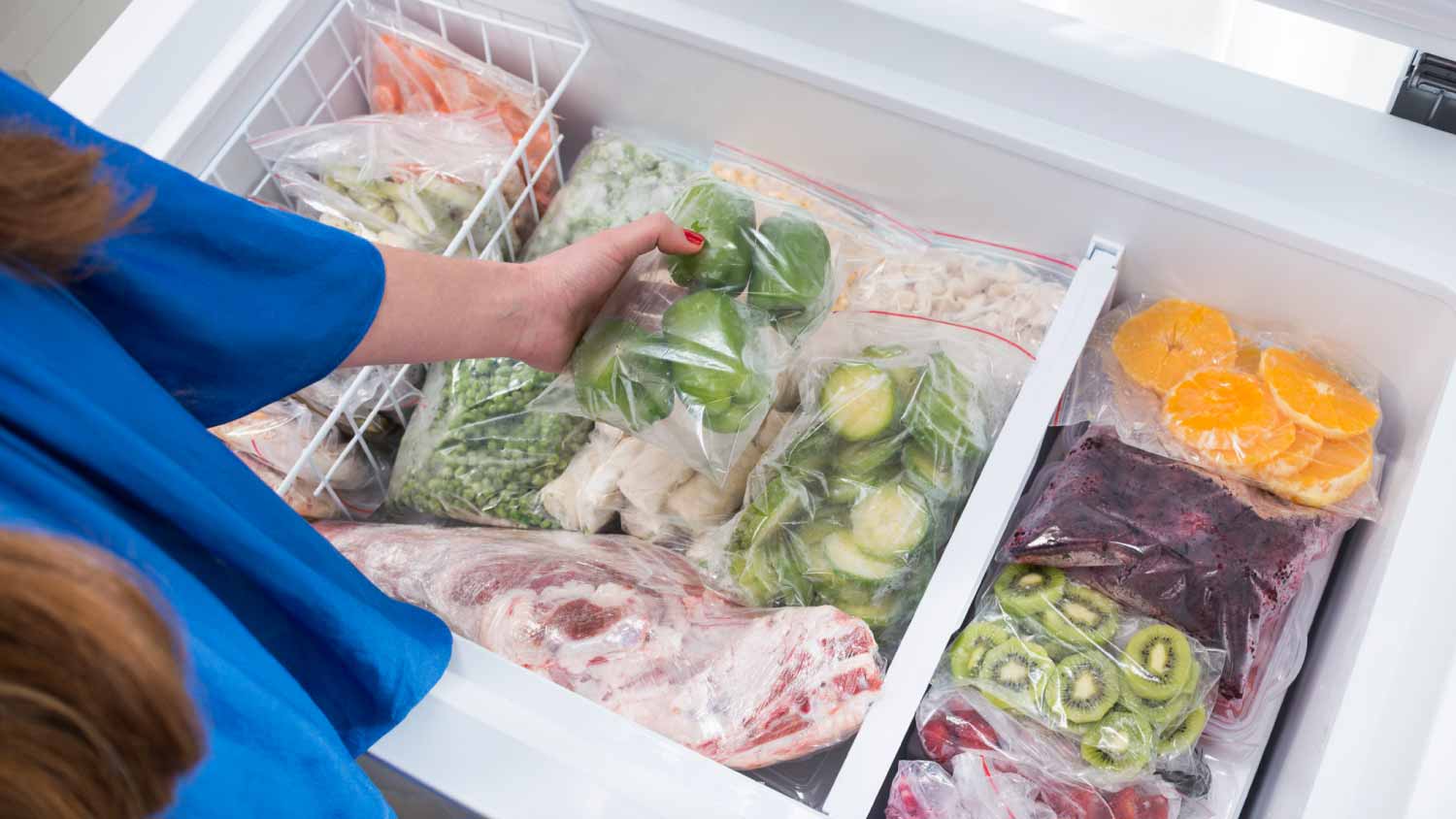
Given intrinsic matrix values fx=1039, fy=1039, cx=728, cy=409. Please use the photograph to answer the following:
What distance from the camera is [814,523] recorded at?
0.99 meters

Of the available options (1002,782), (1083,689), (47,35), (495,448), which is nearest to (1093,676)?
(1083,689)

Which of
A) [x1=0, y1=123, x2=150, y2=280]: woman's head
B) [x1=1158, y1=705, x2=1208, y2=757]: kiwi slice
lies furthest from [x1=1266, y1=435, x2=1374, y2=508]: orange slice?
[x1=0, y1=123, x2=150, y2=280]: woman's head

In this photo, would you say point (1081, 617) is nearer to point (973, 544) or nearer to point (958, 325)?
point (973, 544)

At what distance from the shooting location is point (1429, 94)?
0.90 meters

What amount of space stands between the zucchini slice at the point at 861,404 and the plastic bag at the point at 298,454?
55cm

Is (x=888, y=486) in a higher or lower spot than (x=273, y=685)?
higher

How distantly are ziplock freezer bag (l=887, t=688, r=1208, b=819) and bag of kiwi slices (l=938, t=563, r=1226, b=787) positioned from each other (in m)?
0.01

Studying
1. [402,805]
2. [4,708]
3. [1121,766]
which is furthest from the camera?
[402,805]

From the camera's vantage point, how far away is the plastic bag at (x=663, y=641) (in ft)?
2.97

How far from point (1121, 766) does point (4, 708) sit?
0.80m

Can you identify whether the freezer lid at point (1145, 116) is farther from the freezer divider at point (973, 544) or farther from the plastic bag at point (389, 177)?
the plastic bag at point (389, 177)

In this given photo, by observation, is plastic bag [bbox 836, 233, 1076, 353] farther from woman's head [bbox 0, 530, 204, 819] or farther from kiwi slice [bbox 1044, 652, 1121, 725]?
woman's head [bbox 0, 530, 204, 819]

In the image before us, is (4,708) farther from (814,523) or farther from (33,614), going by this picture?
(814,523)

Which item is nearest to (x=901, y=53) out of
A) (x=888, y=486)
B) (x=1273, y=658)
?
(x=888, y=486)
